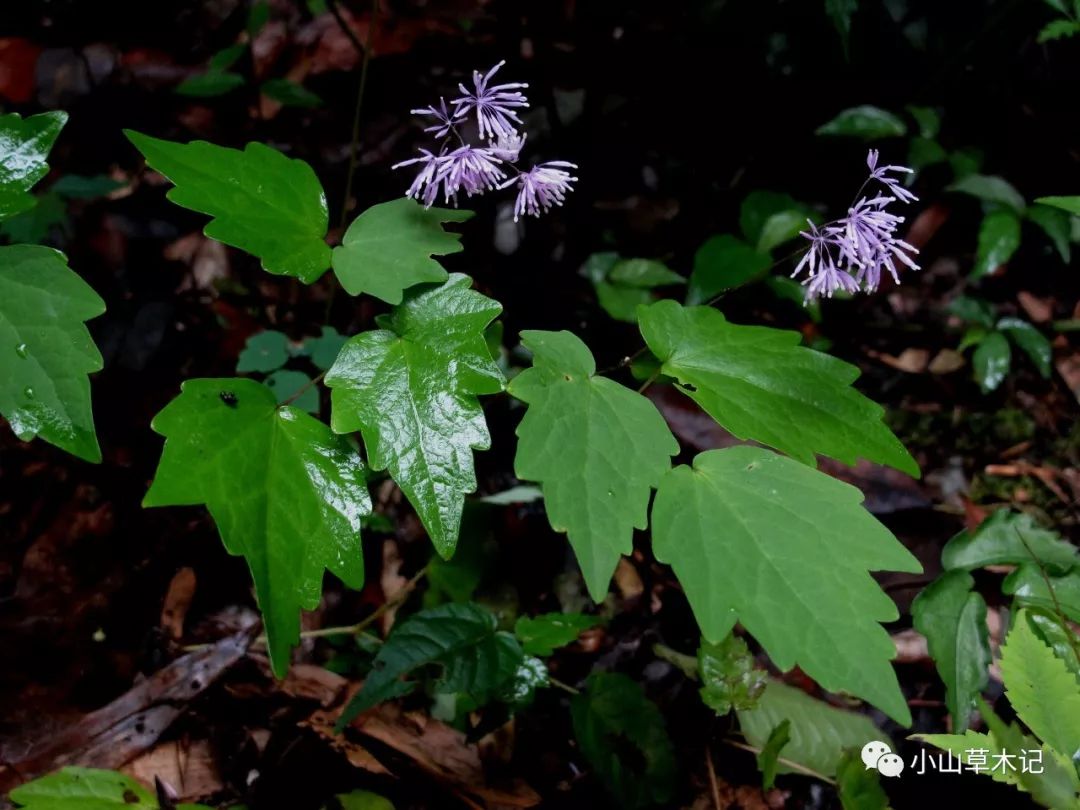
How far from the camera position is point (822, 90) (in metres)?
2.86

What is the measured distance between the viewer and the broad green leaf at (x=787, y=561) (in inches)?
43.7

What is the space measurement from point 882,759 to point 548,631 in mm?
815

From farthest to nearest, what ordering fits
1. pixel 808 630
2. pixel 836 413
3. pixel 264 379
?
pixel 264 379, pixel 836 413, pixel 808 630

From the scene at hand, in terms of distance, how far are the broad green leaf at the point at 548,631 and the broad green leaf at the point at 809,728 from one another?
0.45m

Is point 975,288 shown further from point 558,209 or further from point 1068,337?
point 558,209

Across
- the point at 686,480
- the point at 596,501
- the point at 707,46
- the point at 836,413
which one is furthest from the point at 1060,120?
the point at 596,501

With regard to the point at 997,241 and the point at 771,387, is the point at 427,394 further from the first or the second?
the point at 997,241

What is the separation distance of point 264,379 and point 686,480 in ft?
4.71

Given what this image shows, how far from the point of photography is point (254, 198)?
1.39 metres

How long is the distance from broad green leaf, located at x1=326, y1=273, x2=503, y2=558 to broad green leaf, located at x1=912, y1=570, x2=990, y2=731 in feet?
3.30

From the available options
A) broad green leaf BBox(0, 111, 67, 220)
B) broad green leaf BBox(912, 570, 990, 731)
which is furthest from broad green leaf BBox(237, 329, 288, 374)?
broad green leaf BBox(912, 570, 990, 731)

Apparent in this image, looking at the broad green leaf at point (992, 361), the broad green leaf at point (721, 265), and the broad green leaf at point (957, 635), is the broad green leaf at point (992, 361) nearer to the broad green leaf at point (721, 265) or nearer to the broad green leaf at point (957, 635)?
the broad green leaf at point (721, 265)

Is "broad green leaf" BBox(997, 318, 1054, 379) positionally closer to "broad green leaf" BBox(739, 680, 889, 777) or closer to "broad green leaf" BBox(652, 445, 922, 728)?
"broad green leaf" BBox(739, 680, 889, 777)

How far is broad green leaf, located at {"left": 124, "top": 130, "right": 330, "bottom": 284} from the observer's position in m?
1.32
